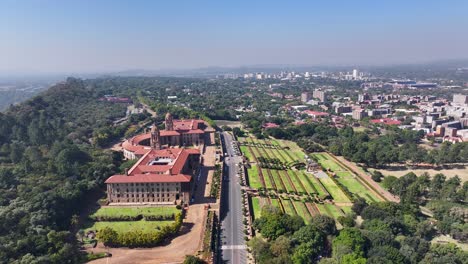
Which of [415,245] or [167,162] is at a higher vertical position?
[167,162]

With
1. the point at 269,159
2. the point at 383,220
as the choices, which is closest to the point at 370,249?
the point at 383,220

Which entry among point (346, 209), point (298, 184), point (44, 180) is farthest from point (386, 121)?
point (44, 180)

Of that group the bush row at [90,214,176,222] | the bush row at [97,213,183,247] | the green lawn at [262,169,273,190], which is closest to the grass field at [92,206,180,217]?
the bush row at [90,214,176,222]

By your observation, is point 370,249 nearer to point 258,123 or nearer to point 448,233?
point 448,233

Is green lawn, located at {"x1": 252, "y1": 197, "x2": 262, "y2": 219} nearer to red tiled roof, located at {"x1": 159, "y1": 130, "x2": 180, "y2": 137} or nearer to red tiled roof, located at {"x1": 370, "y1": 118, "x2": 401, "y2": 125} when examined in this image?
red tiled roof, located at {"x1": 159, "y1": 130, "x2": 180, "y2": 137}

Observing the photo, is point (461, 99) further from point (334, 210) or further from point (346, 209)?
point (334, 210)

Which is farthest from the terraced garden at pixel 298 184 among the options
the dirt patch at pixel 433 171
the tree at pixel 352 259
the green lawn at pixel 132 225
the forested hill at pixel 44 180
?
the forested hill at pixel 44 180

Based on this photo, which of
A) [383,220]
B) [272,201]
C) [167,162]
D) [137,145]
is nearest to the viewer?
[383,220]
